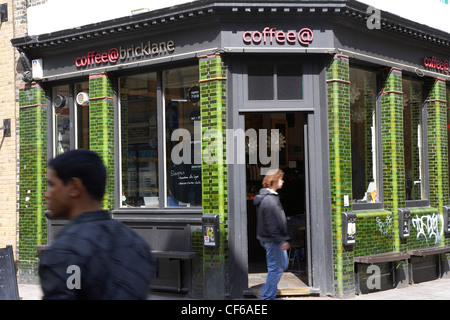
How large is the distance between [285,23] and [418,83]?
3926 millimetres

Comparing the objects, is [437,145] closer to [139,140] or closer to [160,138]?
[160,138]

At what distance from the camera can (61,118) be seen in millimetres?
12320

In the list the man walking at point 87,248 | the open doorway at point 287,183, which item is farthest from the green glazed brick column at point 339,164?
the man walking at point 87,248

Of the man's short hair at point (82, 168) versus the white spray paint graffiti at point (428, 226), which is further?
the white spray paint graffiti at point (428, 226)

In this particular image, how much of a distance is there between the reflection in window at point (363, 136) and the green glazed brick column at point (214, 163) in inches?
94.9

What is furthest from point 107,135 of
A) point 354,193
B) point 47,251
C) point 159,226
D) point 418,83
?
point 47,251

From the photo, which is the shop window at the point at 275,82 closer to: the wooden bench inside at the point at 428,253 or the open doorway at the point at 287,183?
the open doorway at the point at 287,183

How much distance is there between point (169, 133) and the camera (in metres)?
10.8

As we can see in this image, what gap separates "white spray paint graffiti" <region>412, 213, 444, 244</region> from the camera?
11.8m

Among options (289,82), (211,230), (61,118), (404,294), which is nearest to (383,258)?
(404,294)

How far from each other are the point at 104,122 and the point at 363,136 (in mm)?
4628

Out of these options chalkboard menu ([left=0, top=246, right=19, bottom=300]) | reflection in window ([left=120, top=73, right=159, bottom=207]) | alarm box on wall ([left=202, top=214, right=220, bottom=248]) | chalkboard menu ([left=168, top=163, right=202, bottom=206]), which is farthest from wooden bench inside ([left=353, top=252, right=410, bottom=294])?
chalkboard menu ([left=0, top=246, right=19, bottom=300])

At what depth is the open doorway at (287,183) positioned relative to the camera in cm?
1240

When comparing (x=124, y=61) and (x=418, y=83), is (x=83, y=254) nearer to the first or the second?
(x=124, y=61)
